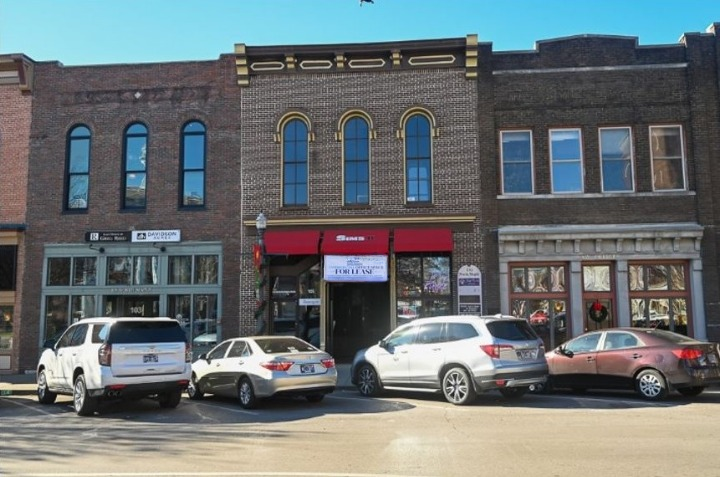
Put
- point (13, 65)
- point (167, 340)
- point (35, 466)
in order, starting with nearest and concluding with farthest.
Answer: point (35, 466)
point (167, 340)
point (13, 65)

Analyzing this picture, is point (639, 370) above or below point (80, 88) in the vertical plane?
below

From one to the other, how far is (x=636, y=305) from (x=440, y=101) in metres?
8.44

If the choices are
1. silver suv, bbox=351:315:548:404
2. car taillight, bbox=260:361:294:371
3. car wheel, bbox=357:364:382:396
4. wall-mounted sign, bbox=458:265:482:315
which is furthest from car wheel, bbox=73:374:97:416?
wall-mounted sign, bbox=458:265:482:315

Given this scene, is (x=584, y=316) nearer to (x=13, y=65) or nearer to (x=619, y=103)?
(x=619, y=103)

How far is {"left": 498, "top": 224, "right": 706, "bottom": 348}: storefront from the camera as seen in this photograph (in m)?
18.7

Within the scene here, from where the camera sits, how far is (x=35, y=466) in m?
7.43

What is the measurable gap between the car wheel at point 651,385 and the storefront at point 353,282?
7.39 meters

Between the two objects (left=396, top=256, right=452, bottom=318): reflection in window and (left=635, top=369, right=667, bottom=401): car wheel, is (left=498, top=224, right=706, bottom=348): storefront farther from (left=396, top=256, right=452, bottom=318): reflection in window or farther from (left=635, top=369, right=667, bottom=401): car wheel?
(left=635, top=369, right=667, bottom=401): car wheel

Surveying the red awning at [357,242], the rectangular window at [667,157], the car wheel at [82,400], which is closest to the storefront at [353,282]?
the red awning at [357,242]

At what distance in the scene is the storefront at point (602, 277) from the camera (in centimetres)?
1872

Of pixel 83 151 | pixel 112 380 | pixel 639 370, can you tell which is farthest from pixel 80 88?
pixel 639 370

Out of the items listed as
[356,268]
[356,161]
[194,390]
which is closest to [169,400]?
[194,390]

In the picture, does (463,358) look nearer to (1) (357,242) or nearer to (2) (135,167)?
(1) (357,242)

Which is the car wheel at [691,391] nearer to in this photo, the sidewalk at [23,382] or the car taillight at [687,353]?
the car taillight at [687,353]
